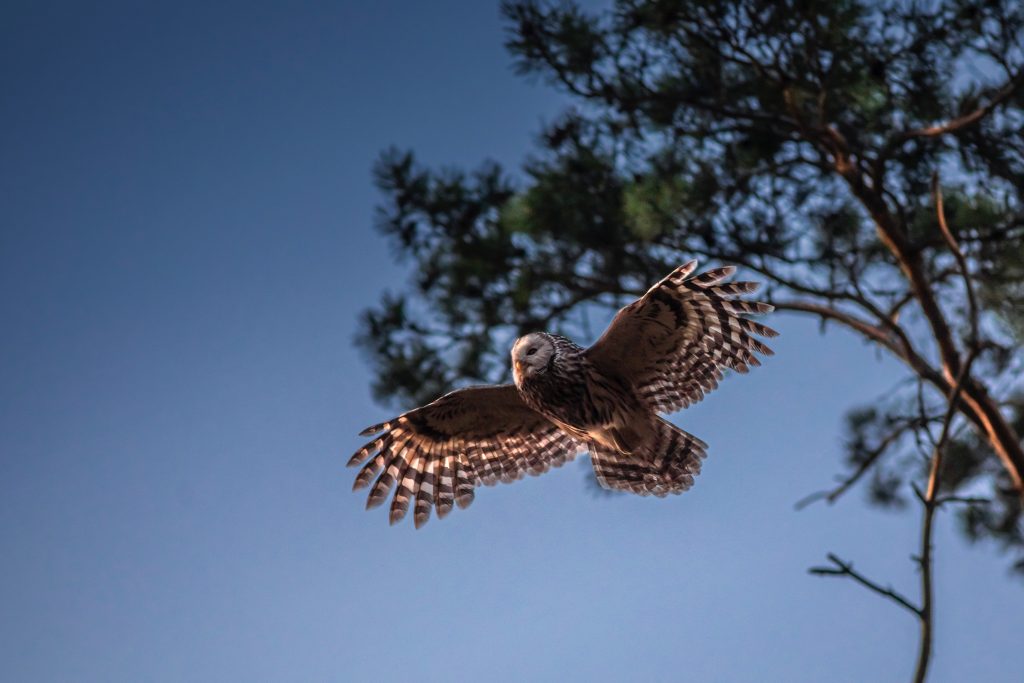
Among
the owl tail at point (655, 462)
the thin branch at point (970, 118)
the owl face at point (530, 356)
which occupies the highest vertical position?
the thin branch at point (970, 118)

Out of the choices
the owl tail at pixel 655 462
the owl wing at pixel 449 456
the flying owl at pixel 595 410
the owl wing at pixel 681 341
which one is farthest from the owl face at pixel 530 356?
the owl tail at pixel 655 462

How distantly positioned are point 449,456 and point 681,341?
108 cm

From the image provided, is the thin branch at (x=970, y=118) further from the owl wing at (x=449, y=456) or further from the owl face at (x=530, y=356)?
the owl face at (x=530, y=356)

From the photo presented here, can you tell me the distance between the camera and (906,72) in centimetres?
546

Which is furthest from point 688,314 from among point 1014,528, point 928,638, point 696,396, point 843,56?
point 1014,528

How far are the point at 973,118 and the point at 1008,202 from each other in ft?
1.60

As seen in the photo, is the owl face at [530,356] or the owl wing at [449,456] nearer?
the owl face at [530,356]

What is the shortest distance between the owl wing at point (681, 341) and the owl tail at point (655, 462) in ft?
0.69

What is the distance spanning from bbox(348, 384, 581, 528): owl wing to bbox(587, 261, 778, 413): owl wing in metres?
0.47

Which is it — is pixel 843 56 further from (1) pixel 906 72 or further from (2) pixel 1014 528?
(2) pixel 1014 528

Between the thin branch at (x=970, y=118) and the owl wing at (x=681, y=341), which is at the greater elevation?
the thin branch at (x=970, y=118)

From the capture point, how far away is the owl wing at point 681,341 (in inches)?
146

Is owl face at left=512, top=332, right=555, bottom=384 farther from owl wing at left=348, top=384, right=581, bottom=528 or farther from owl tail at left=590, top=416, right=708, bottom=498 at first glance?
owl tail at left=590, top=416, right=708, bottom=498

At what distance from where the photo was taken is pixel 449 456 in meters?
4.44
